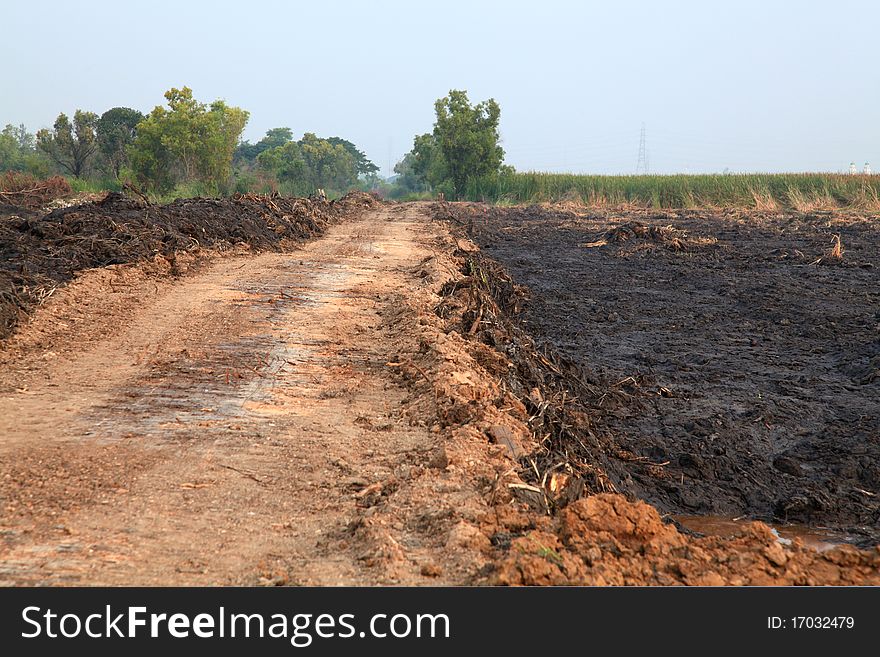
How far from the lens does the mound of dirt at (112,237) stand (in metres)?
8.82

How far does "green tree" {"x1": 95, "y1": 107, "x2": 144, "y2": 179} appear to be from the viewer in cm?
4128

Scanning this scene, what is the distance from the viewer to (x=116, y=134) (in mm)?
41281

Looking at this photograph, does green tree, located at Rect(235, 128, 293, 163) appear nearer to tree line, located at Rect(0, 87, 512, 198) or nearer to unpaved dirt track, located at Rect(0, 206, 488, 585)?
tree line, located at Rect(0, 87, 512, 198)

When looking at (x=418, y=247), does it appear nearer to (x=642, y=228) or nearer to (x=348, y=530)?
(x=642, y=228)

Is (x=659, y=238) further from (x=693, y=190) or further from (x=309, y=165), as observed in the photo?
(x=309, y=165)

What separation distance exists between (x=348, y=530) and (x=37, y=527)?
4.50ft

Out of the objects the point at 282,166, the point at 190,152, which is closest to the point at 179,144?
the point at 190,152

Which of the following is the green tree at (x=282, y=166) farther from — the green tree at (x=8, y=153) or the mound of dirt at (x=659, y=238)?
the mound of dirt at (x=659, y=238)

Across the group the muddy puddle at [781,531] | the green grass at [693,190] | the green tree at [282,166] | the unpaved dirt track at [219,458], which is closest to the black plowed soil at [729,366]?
the muddy puddle at [781,531]

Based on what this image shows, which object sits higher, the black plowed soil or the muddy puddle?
the black plowed soil

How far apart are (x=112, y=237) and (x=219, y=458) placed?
8282mm

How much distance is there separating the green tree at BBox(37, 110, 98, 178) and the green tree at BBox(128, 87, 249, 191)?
21.1 ft

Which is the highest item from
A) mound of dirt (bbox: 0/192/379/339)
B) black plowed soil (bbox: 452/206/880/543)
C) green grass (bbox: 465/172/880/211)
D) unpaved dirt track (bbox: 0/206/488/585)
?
green grass (bbox: 465/172/880/211)

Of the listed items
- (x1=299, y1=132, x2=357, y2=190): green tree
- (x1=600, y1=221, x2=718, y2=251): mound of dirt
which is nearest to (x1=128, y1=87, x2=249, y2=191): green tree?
(x1=600, y1=221, x2=718, y2=251): mound of dirt
